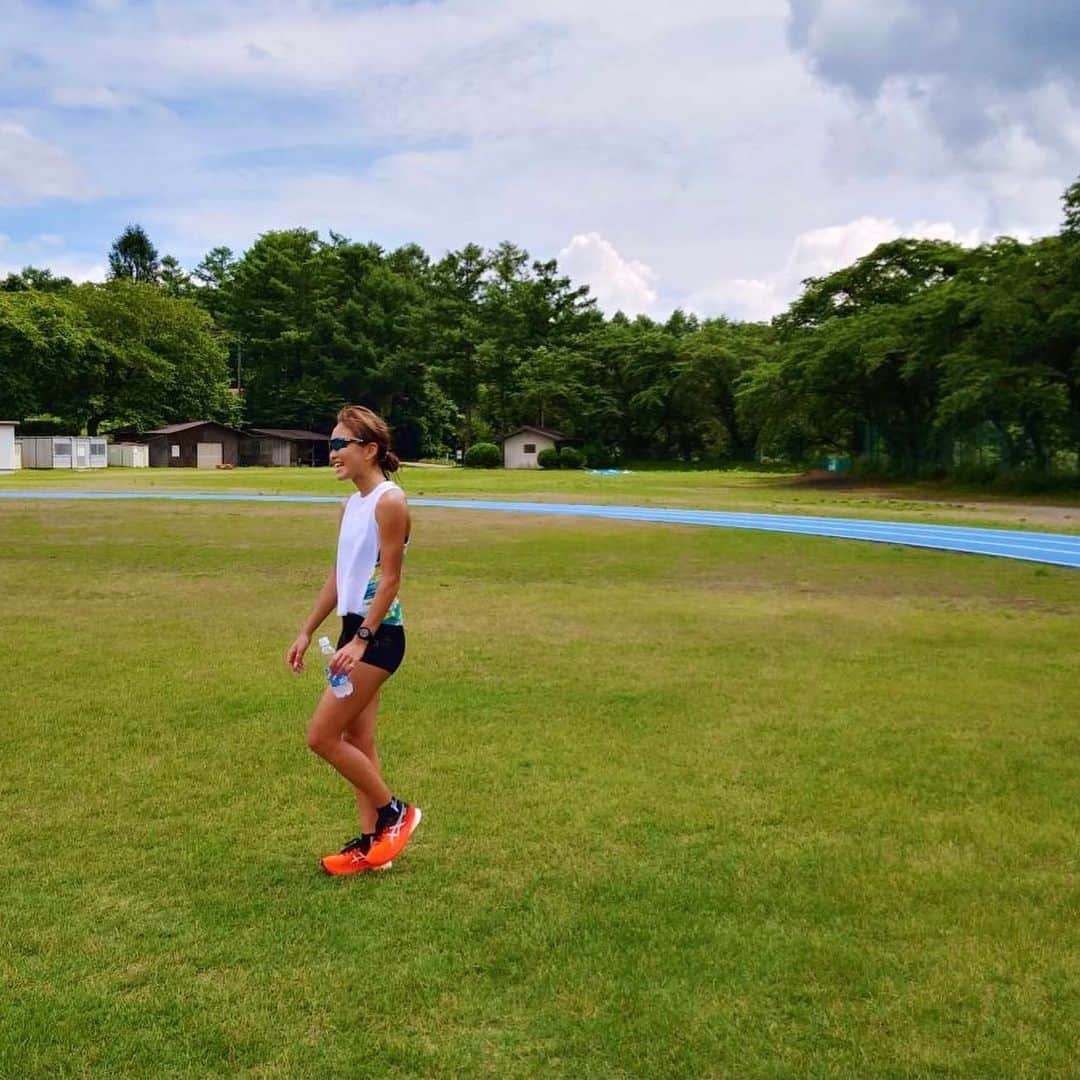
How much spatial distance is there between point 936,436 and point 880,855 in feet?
111

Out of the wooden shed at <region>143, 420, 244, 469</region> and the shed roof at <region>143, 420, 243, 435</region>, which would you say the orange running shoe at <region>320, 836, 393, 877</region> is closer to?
the wooden shed at <region>143, 420, 244, 469</region>

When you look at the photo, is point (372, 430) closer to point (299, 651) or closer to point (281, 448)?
point (299, 651)

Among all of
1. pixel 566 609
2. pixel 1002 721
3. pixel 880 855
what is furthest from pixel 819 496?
pixel 880 855

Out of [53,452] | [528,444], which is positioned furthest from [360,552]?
[528,444]

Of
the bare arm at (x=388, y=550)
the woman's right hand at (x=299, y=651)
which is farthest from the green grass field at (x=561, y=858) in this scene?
the bare arm at (x=388, y=550)

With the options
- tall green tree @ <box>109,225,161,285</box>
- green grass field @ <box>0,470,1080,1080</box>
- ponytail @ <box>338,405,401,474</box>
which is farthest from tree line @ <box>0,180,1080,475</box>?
ponytail @ <box>338,405,401,474</box>

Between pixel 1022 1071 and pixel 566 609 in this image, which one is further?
pixel 566 609

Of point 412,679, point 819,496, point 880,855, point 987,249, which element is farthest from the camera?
point 987,249

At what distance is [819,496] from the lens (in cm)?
3059

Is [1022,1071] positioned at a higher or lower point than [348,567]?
lower

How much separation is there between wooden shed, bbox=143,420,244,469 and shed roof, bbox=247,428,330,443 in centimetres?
191

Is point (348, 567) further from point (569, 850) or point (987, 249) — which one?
point (987, 249)

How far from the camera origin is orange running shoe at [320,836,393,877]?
3928 millimetres

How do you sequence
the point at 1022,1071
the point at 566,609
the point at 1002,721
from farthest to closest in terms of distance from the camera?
1. the point at 566,609
2. the point at 1002,721
3. the point at 1022,1071
